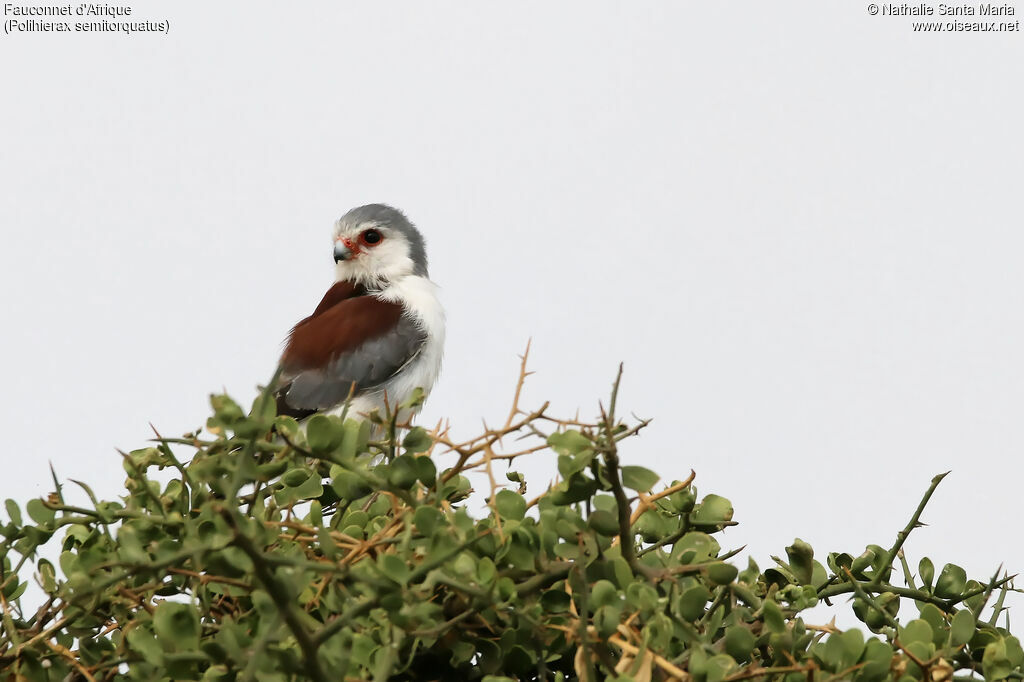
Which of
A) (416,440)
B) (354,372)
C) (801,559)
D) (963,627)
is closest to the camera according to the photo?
(416,440)

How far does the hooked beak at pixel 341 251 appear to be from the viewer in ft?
18.0

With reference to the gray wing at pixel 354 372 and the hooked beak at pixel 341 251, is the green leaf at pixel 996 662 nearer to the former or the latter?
the gray wing at pixel 354 372

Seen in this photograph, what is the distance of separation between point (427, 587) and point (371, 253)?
439 cm

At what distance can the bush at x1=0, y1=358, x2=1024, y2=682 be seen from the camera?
125 cm

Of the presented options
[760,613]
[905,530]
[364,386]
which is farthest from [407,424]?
[364,386]

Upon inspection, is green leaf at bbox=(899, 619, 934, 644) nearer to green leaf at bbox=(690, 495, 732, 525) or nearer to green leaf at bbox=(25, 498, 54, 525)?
green leaf at bbox=(690, 495, 732, 525)

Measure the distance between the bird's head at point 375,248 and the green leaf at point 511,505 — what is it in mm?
3966

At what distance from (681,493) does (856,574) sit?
365 millimetres

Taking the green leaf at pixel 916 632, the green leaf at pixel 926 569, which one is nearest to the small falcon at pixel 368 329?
the green leaf at pixel 926 569

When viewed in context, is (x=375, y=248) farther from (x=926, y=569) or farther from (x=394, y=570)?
(x=394, y=570)

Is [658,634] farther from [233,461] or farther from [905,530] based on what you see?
[905,530]

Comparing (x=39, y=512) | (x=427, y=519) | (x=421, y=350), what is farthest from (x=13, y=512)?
(x=421, y=350)

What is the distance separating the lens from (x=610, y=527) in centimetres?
138

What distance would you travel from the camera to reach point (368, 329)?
4.93 meters
